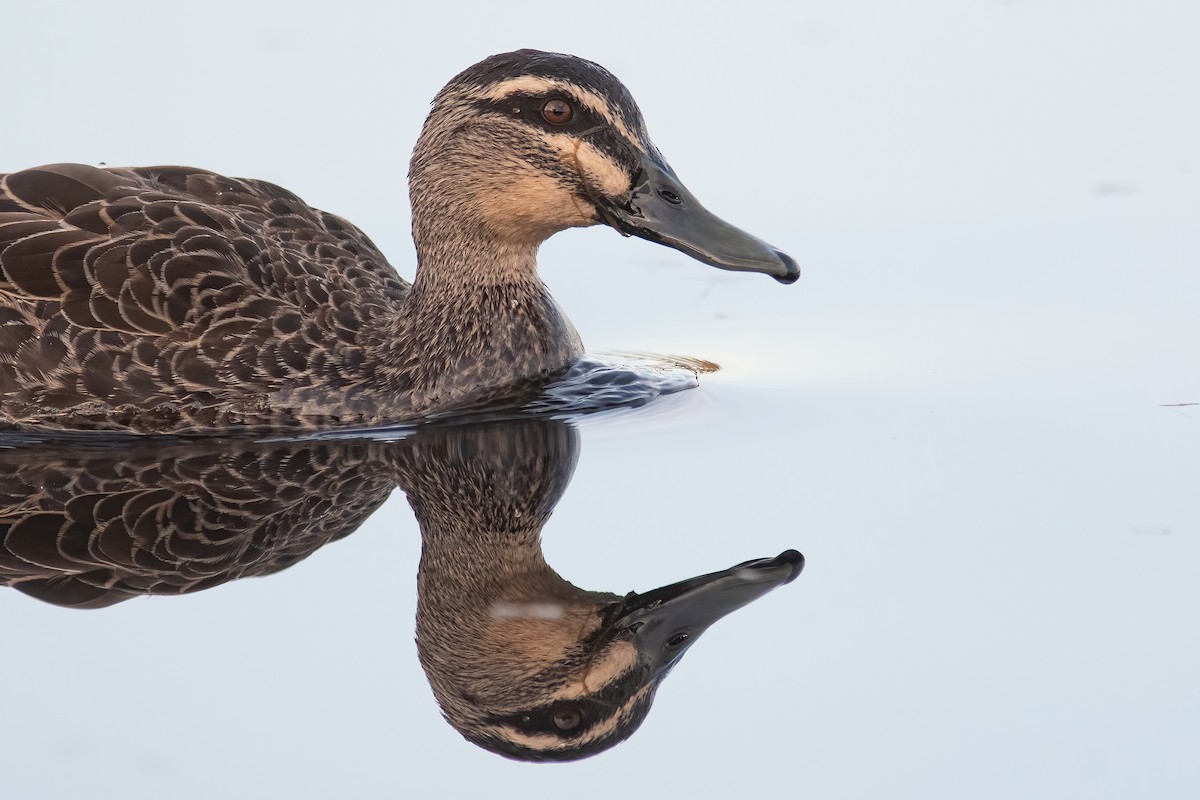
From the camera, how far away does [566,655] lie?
920 centimetres

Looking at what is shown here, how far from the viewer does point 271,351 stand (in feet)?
37.2

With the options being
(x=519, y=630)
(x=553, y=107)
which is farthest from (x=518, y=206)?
(x=519, y=630)

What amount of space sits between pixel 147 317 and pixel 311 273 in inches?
35.9

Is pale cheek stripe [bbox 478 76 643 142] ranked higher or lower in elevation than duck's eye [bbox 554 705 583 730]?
higher

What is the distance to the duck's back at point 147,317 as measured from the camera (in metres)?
11.2

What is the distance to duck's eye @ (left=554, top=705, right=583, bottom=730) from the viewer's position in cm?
880

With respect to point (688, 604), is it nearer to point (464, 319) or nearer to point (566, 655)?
point (566, 655)

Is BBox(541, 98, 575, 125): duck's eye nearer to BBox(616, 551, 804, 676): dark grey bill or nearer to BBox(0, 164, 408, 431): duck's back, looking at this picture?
BBox(0, 164, 408, 431): duck's back

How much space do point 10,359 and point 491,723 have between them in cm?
380

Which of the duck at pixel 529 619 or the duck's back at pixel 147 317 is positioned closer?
the duck at pixel 529 619

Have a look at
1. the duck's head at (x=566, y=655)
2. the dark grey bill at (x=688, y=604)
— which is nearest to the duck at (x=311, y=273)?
the dark grey bill at (x=688, y=604)

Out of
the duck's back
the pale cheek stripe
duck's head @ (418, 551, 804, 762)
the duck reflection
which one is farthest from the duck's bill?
duck's head @ (418, 551, 804, 762)

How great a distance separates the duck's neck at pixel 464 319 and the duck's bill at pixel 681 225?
2.97ft

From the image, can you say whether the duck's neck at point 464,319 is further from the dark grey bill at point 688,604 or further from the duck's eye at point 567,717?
the duck's eye at point 567,717
